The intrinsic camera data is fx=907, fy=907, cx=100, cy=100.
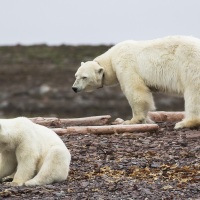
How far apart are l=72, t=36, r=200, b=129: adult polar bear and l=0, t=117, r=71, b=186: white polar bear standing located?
444cm

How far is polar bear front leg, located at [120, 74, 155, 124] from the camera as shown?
15188 millimetres

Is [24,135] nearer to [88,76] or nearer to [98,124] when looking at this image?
[98,124]

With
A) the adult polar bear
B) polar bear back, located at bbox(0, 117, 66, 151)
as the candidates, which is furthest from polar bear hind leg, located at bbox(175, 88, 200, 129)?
polar bear back, located at bbox(0, 117, 66, 151)

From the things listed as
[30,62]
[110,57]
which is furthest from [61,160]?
[30,62]

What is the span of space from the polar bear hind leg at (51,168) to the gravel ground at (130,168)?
0.38 feet

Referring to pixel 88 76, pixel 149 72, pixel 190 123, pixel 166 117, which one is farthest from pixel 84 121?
pixel 190 123

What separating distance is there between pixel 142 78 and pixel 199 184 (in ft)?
17.1

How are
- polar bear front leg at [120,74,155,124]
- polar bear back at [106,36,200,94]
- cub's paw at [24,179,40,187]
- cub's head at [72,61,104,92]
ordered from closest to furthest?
cub's paw at [24,179,40,187] → polar bear back at [106,36,200,94] → polar bear front leg at [120,74,155,124] → cub's head at [72,61,104,92]

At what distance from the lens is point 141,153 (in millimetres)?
12273

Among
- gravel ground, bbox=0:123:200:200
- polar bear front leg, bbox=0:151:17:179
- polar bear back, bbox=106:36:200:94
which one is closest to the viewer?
gravel ground, bbox=0:123:200:200

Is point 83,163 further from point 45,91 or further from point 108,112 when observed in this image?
point 45,91

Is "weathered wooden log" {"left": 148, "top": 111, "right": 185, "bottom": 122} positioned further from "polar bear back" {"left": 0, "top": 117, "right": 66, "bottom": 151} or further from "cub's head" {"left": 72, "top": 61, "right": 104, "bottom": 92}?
"polar bear back" {"left": 0, "top": 117, "right": 66, "bottom": 151}

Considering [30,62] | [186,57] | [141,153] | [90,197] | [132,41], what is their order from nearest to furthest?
[90,197] → [141,153] → [186,57] → [132,41] → [30,62]

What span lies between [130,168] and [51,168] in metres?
1.43
